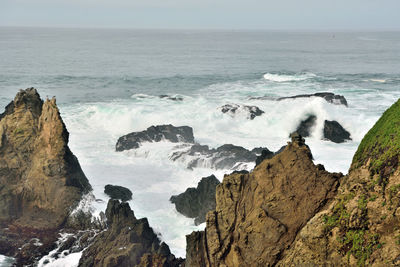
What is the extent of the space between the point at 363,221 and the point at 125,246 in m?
10.0

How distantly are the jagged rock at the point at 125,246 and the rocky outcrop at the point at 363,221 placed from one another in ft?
22.0

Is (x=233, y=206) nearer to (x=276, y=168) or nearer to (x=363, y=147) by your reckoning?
(x=276, y=168)

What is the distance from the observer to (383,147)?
8.84 metres

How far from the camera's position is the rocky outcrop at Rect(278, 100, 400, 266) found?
7.70m

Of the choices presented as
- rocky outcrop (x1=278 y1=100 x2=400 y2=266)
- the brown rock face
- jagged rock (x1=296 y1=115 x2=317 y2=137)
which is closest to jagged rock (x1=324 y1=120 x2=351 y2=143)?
jagged rock (x1=296 y1=115 x2=317 y2=137)

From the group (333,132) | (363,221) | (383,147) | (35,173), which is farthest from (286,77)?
(363,221)

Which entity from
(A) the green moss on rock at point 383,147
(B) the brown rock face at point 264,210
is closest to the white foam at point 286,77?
(B) the brown rock face at point 264,210

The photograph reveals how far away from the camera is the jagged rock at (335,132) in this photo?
3360 centimetres

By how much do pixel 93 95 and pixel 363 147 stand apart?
161ft

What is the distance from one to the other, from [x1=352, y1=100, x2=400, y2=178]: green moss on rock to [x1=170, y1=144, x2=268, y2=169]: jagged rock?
17133mm

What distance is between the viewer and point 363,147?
9742mm

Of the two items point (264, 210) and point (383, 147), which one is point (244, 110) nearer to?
point (264, 210)

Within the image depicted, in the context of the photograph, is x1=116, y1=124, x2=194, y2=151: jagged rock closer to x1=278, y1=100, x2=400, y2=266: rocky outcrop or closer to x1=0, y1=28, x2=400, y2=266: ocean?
x1=0, y1=28, x2=400, y2=266: ocean

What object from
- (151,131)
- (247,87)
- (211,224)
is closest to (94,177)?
(151,131)
